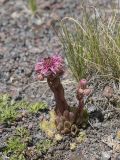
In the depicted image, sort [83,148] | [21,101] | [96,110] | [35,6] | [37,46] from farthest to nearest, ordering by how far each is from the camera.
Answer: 1. [35,6]
2. [37,46]
3. [21,101]
4. [96,110]
5. [83,148]

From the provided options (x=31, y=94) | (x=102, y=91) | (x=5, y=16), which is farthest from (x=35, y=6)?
(x=102, y=91)

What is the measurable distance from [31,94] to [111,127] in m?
0.89

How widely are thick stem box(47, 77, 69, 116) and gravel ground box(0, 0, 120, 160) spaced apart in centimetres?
23

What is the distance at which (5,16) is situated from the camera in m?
5.41

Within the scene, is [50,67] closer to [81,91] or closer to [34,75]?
[81,91]

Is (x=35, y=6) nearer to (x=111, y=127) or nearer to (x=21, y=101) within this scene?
(x=21, y=101)

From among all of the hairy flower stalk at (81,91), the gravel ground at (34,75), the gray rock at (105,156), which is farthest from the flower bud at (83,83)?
the gray rock at (105,156)

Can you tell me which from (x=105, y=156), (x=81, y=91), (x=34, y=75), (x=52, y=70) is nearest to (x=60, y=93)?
(x=81, y=91)

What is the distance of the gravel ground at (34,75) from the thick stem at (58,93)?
0.75ft

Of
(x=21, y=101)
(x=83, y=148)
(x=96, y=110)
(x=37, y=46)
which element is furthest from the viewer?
(x=37, y=46)

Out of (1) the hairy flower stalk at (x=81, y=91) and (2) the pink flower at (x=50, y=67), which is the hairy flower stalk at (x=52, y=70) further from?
(1) the hairy flower stalk at (x=81, y=91)

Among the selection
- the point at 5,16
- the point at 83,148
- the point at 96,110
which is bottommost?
the point at 83,148

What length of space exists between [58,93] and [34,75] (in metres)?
1.03

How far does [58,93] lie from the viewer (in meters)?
3.31
